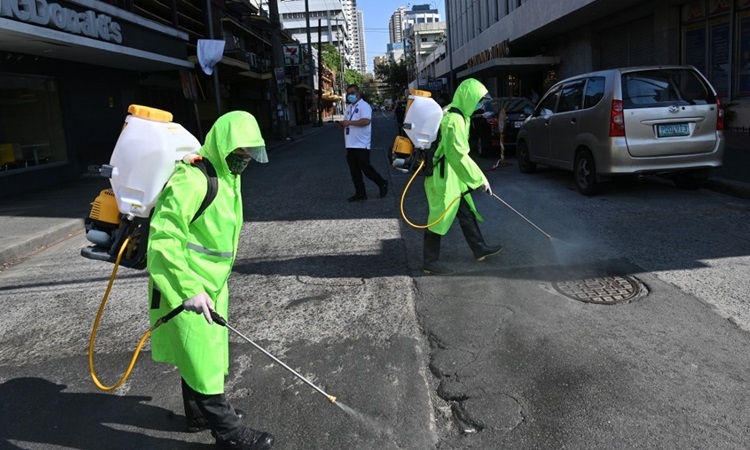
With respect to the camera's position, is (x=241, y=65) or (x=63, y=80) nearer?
(x=63, y=80)

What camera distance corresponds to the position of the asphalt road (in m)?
3.07

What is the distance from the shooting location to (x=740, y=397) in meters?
3.18

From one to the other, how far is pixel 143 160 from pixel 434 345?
2.30 meters

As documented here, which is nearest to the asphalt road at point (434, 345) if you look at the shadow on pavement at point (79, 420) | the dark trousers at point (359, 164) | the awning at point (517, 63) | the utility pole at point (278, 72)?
the shadow on pavement at point (79, 420)

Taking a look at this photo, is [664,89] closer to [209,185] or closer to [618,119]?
[618,119]

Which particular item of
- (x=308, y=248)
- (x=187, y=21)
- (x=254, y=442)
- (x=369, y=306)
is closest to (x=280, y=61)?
(x=187, y=21)

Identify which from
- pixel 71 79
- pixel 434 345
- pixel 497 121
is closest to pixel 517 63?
pixel 497 121

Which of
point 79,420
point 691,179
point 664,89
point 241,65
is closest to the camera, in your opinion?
point 79,420

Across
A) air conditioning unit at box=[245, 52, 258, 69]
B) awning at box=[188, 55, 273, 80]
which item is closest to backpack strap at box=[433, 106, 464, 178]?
awning at box=[188, 55, 273, 80]

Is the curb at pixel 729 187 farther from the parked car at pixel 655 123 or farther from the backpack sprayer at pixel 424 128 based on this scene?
the backpack sprayer at pixel 424 128

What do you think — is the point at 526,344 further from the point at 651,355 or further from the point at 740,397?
the point at 740,397

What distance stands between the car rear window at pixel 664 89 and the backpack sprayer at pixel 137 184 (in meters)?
7.18

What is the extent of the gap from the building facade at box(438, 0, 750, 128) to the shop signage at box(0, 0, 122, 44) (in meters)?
14.1

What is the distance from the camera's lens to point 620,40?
69.2 ft
